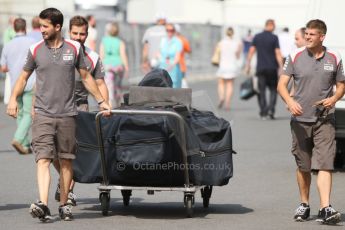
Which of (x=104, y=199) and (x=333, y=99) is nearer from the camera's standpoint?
(x=333, y=99)

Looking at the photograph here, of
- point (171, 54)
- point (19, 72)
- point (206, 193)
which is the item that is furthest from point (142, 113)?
point (171, 54)

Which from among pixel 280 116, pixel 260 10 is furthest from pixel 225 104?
pixel 260 10

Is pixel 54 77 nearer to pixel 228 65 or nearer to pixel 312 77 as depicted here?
pixel 312 77

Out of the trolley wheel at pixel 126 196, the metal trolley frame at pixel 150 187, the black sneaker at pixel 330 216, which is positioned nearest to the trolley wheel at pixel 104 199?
the metal trolley frame at pixel 150 187

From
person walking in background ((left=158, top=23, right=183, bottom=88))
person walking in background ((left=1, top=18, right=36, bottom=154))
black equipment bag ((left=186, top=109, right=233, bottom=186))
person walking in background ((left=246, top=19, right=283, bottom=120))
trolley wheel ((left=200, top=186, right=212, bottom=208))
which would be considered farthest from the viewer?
person walking in background ((left=246, top=19, right=283, bottom=120))

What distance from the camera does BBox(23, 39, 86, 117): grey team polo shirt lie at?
10.8m

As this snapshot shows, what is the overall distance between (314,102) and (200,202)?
6.41 ft

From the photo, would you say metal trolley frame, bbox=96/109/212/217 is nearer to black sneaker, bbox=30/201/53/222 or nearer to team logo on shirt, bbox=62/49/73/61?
team logo on shirt, bbox=62/49/73/61

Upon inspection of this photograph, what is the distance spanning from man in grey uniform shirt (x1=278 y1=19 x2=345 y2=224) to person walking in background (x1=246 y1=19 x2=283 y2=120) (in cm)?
1334

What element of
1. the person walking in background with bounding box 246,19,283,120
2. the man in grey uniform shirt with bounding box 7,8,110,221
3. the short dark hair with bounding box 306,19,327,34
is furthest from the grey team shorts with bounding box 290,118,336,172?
the person walking in background with bounding box 246,19,283,120

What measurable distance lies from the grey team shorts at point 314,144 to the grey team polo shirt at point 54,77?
6.31 ft

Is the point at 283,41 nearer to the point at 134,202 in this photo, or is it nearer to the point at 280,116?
the point at 280,116

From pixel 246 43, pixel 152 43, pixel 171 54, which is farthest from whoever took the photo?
pixel 246 43

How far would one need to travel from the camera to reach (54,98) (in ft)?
35.4
